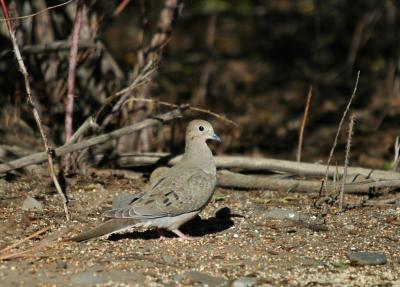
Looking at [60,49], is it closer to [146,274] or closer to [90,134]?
[90,134]

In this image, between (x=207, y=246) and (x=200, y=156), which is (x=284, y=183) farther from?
(x=207, y=246)

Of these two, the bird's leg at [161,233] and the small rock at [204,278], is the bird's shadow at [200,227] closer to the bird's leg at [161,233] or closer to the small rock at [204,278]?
the bird's leg at [161,233]

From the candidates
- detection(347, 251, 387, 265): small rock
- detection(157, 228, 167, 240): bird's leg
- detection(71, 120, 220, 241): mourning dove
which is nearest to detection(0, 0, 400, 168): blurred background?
detection(71, 120, 220, 241): mourning dove

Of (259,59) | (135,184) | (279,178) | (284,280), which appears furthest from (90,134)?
(259,59)

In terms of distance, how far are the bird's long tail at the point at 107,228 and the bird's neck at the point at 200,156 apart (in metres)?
0.89

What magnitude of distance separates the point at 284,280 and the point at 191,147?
1676 millimetres

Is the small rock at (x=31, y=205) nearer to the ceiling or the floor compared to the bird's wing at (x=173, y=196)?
nearer to the floor

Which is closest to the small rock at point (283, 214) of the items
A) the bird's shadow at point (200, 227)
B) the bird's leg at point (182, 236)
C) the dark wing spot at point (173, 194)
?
the bird's shadow at point (200, 227)

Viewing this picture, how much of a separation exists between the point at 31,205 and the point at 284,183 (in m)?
2.29

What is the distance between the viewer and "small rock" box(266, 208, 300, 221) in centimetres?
697

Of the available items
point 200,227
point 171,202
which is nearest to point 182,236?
point 171,202

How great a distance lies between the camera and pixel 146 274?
220 inches

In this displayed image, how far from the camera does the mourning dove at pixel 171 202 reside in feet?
19.7

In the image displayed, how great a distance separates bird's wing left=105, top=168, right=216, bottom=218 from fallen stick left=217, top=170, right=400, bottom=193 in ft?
4.18
